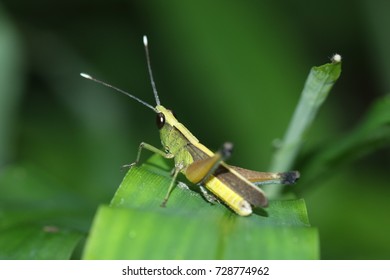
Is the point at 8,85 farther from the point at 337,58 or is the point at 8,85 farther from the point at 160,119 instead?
the point at 337,58

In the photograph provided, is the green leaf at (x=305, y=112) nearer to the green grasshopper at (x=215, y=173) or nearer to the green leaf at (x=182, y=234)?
the green grasshopper at (x=215, y=173)

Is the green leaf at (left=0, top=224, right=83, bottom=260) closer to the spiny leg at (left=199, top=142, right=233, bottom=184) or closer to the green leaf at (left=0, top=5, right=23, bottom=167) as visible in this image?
the spiny leg at (left=199, top=142, right=233, bottom=184)

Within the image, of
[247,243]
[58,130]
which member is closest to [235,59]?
[58,130]

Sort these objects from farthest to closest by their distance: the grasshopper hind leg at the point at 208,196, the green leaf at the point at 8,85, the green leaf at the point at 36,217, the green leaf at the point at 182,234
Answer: the green leaf at the point at 8,85, the green leaf at the point at 36,217, the grasshopper hind leg at the point at 208,196, the green leaf at the point at 182,234

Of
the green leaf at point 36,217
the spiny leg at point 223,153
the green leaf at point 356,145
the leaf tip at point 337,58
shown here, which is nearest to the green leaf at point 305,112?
the leaf tip at point 337,58

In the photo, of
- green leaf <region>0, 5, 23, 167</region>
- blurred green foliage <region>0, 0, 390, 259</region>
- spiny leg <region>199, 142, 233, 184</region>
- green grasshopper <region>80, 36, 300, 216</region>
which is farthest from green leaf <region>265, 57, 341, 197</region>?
green leaf <region>0, 5, 23, 167</region>

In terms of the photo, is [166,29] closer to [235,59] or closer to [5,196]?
[235,59]
